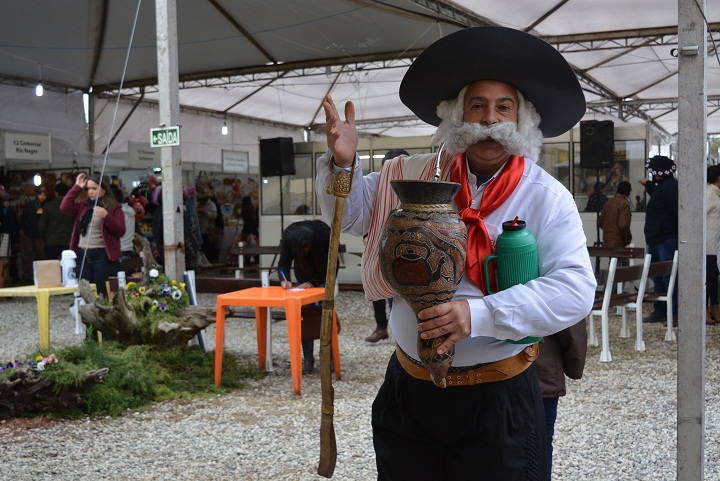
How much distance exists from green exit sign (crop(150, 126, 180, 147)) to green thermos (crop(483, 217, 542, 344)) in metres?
4.60

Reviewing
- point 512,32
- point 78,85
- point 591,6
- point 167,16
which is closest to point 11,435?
point 167,16

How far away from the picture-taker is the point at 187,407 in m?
4.99

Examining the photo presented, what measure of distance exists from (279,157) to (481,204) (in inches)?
397

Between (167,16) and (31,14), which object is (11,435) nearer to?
(167,16)

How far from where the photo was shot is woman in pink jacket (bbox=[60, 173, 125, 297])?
22.0 feet

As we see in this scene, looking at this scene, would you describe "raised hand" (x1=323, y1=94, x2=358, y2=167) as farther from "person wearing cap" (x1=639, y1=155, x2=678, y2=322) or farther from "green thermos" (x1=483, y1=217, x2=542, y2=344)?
"person wearing cap" (x1=639, y1=155, x2=678, y2=322)

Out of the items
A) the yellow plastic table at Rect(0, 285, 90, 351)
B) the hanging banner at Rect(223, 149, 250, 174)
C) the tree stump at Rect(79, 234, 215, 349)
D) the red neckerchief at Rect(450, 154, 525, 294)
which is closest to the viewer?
the red neckerchief at Rect(450, 154, 525, 294)

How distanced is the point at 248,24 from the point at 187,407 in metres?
7.09

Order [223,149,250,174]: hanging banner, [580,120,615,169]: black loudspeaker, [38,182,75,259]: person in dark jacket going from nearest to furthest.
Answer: [580,120,615,169]: black loudspeaker
[38,182,75,259]: person in dark jacket
[223,149,250,174]: hanging banner

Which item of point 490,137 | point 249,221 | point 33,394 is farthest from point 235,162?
point 490,137

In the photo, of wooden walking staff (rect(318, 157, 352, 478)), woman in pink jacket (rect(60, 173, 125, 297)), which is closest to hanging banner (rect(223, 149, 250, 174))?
woman in pink jacket (rect(60, 173, 125, 297))

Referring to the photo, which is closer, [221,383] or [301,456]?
[301,456]

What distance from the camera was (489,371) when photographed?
1730 mm

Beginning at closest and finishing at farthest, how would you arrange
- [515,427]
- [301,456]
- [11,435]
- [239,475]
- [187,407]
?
1. [515,427]
2. [239,475]
3. [301,456]
4. [11,435]
5. [187,407]
